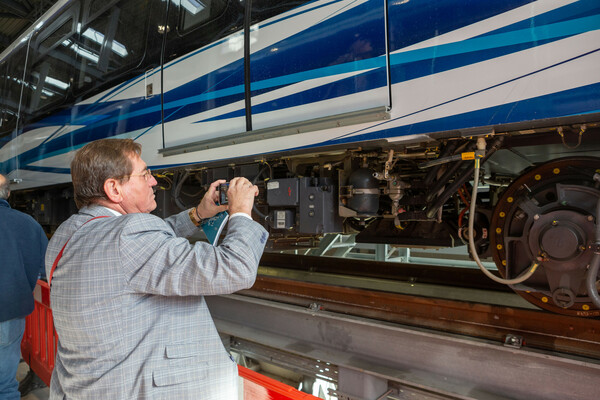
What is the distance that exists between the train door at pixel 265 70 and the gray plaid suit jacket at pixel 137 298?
113 cm

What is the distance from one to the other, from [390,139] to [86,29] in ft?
12.6

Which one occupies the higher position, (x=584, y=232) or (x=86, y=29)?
(x=86, y=29)

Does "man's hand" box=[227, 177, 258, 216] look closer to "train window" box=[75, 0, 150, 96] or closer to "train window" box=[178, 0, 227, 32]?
"train window" box=[178, 0, 227, 32]

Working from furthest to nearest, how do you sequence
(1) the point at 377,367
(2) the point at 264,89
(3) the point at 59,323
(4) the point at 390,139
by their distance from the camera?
(2) the point at 264,89
(1) the point at 377,367
(4) the point at 390,139
(3) the point at 59,323

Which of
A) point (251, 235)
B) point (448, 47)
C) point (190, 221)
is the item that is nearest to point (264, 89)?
point (190, 221)

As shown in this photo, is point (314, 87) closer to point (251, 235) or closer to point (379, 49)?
point (379, 49)

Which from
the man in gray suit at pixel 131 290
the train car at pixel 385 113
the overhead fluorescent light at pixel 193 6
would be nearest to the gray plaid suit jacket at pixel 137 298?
the man in gray suit at pixel 131 290

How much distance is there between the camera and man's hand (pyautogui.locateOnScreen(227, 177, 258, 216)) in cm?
153

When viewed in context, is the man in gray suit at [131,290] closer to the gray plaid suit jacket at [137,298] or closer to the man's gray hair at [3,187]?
the gray plaid suit jacket at [137,298]

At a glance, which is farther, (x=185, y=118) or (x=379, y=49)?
(x=185, y=118)

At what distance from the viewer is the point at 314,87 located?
237cm

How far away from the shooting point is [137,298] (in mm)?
1367

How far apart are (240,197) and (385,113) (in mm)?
909

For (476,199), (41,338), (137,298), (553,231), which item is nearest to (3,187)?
(41,338)
